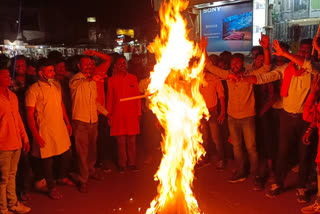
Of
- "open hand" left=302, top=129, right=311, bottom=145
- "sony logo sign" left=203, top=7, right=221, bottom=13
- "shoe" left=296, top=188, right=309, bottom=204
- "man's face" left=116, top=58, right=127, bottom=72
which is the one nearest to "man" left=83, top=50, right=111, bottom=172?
"man's face" left=116, top=58, right=127, bottom=72

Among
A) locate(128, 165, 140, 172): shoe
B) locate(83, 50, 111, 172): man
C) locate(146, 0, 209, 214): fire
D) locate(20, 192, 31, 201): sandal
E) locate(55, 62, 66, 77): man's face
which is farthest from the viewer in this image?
locate(128, 165, 140, 172): shoe

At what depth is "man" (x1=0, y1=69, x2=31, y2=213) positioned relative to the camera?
4.45 meters

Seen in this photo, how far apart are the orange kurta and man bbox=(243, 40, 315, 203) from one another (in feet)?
8.19

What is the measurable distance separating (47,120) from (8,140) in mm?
765

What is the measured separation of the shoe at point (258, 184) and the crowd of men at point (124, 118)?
2cm

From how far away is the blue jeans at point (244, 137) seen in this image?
217 inches

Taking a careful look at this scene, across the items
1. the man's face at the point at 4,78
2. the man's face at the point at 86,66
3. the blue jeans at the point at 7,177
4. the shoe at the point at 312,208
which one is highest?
the man's face at the point at 86,66

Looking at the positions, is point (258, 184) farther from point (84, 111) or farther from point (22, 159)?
point (22, 159)

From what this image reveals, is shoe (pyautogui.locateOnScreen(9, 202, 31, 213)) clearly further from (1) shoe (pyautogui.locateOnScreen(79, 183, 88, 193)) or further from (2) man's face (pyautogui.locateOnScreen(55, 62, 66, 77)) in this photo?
(2) man's face (pyautogui.locateOnScreen(55, 62, 66, 77))

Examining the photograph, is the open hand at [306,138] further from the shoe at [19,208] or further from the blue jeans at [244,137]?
the shoe at [19,208]

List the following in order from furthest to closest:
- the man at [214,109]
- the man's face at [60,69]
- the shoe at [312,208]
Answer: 1. the man at [214,109]
2. the man's face at [60,69]
3. the shoe at [312,208]

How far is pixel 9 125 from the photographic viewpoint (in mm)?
4504

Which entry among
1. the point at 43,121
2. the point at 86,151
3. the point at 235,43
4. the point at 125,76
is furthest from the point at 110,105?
the point at 235,43

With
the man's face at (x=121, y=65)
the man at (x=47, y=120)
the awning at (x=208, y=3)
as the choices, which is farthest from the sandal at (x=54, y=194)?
the awning at (x=208, y=3)
